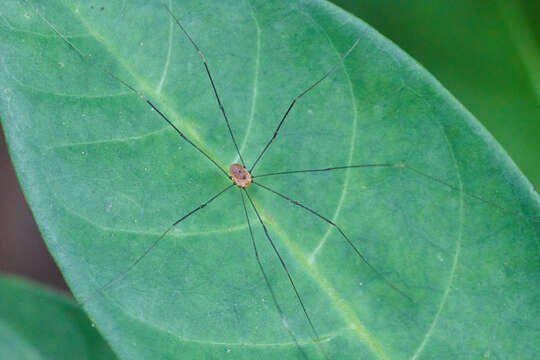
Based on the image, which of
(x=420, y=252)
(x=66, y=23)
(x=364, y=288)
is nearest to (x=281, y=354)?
(x=364, y=288)

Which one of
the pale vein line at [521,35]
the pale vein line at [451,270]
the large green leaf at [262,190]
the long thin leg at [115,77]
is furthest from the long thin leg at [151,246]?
the pale vein line at [521,35]

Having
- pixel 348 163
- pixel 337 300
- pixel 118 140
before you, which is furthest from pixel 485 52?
pixel 118 140

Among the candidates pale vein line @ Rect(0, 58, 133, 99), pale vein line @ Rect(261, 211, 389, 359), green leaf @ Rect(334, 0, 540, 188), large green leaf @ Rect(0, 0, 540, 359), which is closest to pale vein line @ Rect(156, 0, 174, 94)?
large green leaf @ Rect(0, 0, 540, 359)

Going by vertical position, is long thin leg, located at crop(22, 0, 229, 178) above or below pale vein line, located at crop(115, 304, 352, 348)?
above

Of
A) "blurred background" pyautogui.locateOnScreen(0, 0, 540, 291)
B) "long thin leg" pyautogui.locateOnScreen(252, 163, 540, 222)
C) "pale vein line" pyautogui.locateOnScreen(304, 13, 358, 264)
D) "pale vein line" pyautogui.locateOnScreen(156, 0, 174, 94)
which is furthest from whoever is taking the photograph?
"blurred background" pyautogui.locateOnScreen(0, 0, 540, 291)

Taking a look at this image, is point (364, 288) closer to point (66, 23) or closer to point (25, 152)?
point (25, 152)

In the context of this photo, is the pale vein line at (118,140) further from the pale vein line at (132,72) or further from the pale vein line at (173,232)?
the pale vein line at (173,232)

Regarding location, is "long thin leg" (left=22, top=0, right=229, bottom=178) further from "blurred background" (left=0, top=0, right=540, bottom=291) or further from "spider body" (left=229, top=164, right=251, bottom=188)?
"blurred background" (left=0, top=0, right=540, bottom=291)

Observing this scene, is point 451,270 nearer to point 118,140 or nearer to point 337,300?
point 337,300
